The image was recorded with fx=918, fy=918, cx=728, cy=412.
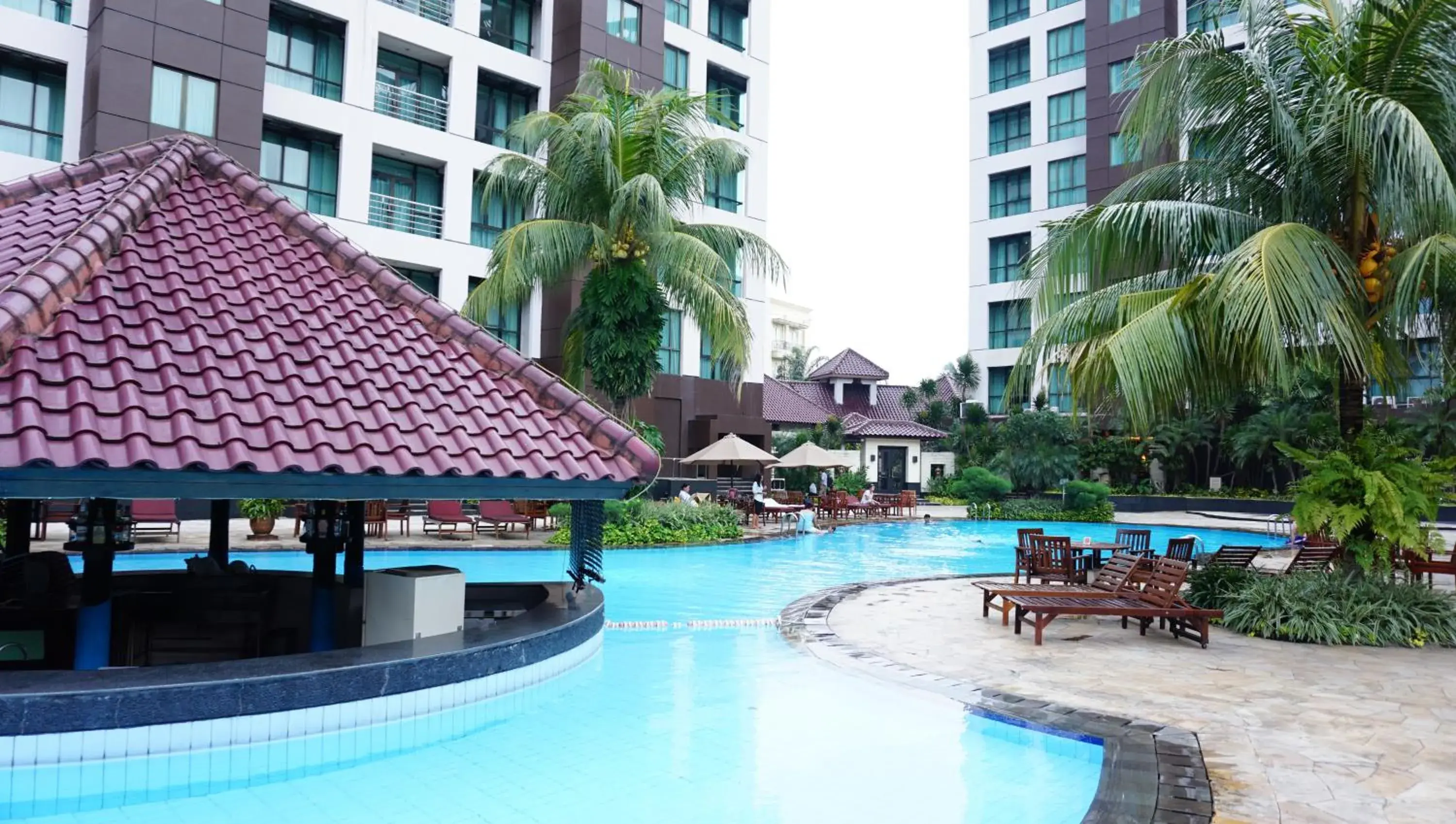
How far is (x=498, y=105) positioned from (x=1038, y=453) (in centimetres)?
2346

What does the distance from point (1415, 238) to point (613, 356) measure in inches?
501

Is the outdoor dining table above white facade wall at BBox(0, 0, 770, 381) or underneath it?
underneath

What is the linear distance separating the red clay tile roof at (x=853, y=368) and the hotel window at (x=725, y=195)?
62.4 ft

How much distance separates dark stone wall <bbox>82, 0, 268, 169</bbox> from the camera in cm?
2022

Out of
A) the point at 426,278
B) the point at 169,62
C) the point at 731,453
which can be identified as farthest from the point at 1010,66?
the point at 169,62

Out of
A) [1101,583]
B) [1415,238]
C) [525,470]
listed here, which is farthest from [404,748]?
[1415,238]

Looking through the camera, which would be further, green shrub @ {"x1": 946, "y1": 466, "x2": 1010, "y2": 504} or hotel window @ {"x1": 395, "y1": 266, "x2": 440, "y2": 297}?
green shrub @ {"x1": 946, "y1": 466, "x2": 1010, "y2": 504}

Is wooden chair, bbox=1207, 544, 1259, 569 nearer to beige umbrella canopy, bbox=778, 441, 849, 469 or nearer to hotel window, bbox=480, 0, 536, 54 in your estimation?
beige umbrella canopy, bbox=778, 441, 849, 469

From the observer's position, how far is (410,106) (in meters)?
26.7

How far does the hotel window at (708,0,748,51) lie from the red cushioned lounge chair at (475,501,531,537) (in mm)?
21315

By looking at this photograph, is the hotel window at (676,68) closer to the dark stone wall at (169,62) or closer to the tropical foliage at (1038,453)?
Result: the dark stone wall at (169,62)

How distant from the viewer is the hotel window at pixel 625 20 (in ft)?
96.5

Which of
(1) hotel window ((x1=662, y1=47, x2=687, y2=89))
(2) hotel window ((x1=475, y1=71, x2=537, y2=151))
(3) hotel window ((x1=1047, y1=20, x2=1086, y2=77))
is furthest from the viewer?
(3) hotel window ((x1=1047, y1=20, x2=1086, y2=77))

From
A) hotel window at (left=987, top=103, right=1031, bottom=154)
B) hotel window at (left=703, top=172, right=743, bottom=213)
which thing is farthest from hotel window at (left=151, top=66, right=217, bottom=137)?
hotel window at (left=987, top=103, right=1031, bottom=154)
